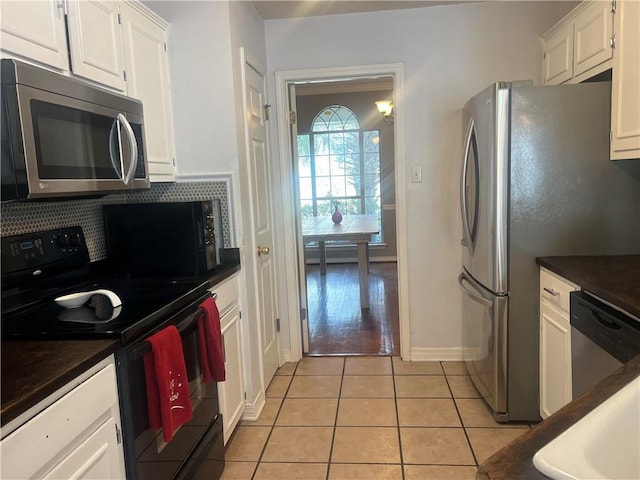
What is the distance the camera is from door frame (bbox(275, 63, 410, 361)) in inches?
122

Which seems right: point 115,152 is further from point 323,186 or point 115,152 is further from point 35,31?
point 323,186

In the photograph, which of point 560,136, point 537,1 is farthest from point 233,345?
point 537,1

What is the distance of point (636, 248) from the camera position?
2273mm

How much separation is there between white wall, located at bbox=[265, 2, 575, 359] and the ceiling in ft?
0.20

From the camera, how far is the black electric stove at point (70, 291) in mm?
1391

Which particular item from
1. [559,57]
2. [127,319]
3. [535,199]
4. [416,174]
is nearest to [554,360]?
[535,199]

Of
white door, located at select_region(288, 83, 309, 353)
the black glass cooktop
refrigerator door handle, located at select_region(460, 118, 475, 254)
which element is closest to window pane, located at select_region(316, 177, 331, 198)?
white door, located at select_region(288, 83, 309, 353)

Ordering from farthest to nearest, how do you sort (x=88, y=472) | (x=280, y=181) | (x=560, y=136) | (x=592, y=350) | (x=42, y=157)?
(x=280, y=181), (x=560, y=136), (x=592, y=350), (x=42, y=157), (x=88, y=472)

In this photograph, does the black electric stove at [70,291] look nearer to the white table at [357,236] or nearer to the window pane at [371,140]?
the white table at [357,236]

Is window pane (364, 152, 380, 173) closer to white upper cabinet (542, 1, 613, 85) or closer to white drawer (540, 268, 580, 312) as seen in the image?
white upper cabinet (542, 1, 613, 85)

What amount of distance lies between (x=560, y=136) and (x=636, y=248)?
0.67 metres

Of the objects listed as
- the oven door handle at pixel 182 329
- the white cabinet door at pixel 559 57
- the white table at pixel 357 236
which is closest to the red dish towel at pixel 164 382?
the oven door handle at pixel 182 329

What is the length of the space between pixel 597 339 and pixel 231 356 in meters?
1.58

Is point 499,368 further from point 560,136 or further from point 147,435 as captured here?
point 147,435
